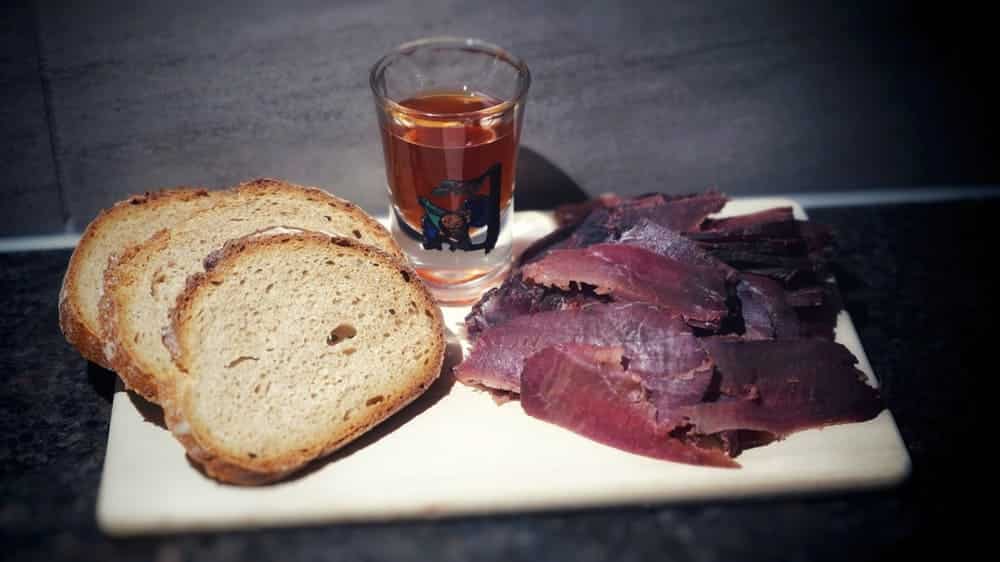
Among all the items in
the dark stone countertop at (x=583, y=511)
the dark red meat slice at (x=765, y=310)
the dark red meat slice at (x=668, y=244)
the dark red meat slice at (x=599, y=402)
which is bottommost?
the dark stone countertop at (x=583, y=511)

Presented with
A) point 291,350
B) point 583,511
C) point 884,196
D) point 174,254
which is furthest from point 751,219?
point 174,254

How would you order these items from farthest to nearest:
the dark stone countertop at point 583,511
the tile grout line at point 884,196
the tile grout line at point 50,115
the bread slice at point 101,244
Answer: the tile grout line at point 884,196 < the tile grout line at point 50,115 < the bread slice at point 101,244 < the dark stone countertop at point 583,511

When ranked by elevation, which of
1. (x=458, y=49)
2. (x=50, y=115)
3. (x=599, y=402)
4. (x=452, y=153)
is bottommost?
(x=599, y=402)

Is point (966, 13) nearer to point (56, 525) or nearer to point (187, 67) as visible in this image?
point (187, 67)

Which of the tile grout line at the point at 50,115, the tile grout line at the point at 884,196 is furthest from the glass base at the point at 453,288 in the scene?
the tile grout line at the point at 50,115

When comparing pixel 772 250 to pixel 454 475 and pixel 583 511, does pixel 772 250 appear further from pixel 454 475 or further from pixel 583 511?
pixel 454 475

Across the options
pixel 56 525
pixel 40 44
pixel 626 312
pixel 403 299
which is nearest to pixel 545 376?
pixel 626 312

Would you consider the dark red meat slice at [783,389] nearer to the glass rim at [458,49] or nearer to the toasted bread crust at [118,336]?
the glass rim at [458,49]
